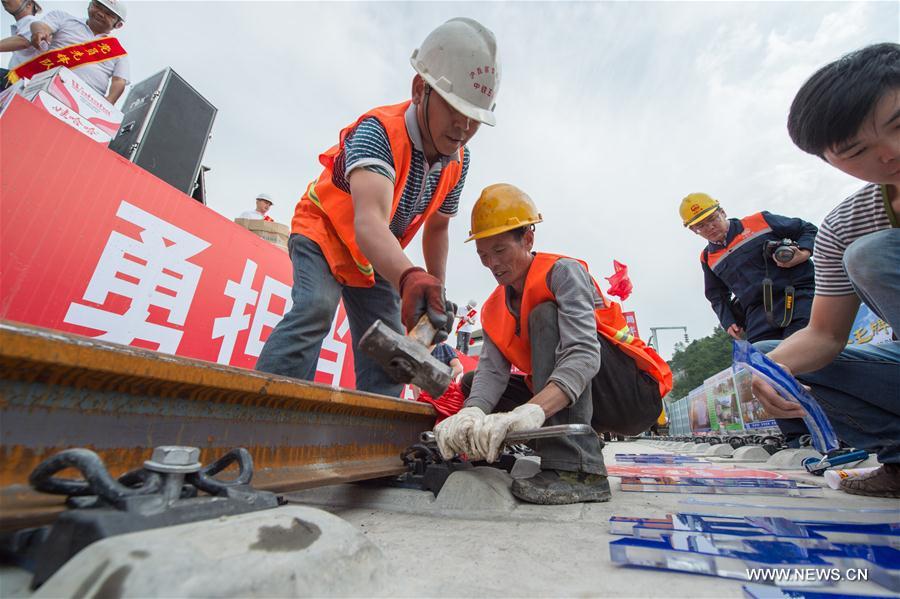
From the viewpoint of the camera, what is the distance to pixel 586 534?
1062 mm

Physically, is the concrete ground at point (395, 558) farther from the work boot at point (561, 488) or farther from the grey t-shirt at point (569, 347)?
the grey t-shirt at point (569, 347)

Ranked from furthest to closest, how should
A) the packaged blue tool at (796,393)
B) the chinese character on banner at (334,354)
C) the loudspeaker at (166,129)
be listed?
the chinese character on banner at (334,354), the loudspeaker at (166,129), the packaged blue tool at (796,393)

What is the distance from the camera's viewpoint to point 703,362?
40.3 m

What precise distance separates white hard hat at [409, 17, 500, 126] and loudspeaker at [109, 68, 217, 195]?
416 centimetres

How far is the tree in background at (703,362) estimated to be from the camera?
124 ft

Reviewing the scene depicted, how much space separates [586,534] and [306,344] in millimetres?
1424

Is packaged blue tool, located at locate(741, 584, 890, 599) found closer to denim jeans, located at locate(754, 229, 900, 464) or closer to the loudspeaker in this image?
denim jeans, located at locate(754, 229, 900, 464)

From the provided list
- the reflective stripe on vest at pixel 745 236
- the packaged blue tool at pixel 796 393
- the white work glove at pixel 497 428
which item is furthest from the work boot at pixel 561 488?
the reflective stripe on vest at pixel 745 236

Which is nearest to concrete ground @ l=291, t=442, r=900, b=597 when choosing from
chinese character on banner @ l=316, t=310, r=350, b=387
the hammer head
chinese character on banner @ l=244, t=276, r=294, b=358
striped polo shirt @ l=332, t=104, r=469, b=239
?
the hammer head

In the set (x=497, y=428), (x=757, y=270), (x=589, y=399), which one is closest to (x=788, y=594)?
(x=497, y=428)

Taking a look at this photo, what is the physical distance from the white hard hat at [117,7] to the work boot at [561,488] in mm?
5450

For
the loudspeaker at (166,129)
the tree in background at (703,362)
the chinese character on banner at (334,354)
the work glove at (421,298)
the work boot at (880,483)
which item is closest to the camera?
the work glove at (421,298)

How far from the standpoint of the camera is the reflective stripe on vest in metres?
3.58

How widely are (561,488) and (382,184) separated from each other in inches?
53.2
